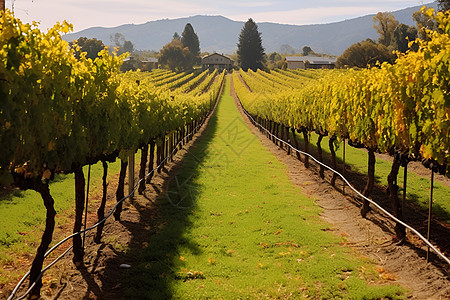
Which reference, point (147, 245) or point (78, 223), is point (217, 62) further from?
point (78, 223)

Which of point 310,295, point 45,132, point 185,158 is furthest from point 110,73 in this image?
point 185,158

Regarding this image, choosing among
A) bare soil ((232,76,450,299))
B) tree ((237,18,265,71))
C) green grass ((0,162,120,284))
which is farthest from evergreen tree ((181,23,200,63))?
bare soil ((232,76,450,299))

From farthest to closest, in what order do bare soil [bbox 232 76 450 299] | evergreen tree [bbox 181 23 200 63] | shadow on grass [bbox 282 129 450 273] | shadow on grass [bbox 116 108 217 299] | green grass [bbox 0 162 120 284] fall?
evergreen tree [bbox 181 23 200 63], shadow on grass [bbox 282 129 450 273], green grass [bbox 0 162 120 284], shadow on grass [bbox 116 108 217 299], bare soil [bbox 232 76 450 299]

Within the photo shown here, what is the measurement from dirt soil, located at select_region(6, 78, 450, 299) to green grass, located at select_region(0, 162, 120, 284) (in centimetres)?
92

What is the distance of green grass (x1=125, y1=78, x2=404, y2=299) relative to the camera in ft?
25.4

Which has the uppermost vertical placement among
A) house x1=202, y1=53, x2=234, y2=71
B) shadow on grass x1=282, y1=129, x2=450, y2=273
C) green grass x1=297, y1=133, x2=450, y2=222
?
house x1=202, y1=53, x2=234, y2=71

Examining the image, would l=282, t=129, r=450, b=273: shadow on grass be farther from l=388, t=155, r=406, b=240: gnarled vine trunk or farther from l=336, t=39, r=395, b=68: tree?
l=336, t=39, r=395, b=68: tree

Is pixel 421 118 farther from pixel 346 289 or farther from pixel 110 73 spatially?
pixel 110 73

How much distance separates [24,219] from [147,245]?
4126 millimetres

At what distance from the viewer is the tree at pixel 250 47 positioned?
481ft

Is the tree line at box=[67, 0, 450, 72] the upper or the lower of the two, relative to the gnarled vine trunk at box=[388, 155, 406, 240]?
upper

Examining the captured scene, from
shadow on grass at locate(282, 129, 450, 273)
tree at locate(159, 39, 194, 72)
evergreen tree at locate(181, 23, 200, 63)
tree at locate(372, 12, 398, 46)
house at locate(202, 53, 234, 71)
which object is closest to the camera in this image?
shadow on grass at locate(282, 129, 450, 273)

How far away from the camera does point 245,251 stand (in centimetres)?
975

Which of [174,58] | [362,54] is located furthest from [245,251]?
[174,58]
